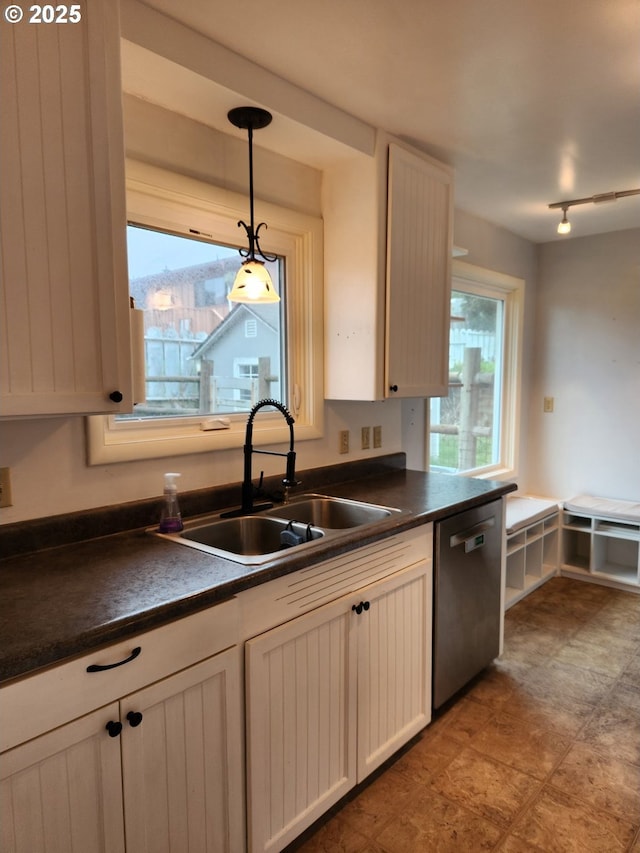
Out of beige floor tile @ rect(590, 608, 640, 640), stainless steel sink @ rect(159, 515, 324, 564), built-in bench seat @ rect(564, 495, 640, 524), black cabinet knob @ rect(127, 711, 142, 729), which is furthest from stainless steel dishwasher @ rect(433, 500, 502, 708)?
built-in bench seat @ rect(564, 495, 640, 524)

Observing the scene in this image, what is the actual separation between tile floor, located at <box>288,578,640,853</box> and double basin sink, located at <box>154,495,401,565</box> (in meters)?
0.88

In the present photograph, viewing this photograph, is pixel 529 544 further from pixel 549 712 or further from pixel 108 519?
pixel 108 519

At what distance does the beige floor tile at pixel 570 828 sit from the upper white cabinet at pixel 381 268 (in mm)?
1571

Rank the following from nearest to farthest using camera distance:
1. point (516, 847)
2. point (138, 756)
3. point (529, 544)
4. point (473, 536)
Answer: point (138, 756) → point (516, 847) → point (473, 536) → point (529, 544)

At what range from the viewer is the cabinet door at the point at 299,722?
142cm

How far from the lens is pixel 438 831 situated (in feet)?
5.52

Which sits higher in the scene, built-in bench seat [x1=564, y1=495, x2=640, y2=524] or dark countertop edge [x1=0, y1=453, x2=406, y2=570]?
dark countertop edge [x1=0, y1=453, x2=406, y2=570]

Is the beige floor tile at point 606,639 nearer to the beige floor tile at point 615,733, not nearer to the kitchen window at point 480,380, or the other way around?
the beige floor tile at point 615,733

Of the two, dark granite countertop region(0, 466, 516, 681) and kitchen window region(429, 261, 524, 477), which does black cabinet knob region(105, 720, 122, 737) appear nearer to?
dark granite countertop region(0, 466, 516, 681)

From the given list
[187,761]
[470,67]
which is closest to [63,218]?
[187,761]

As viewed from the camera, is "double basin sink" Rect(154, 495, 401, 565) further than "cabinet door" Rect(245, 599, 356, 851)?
Yes

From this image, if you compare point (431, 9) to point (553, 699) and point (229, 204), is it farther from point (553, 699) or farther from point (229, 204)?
point (553, 699)

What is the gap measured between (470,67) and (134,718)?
2.11 m

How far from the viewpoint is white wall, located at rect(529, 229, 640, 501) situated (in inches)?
146
